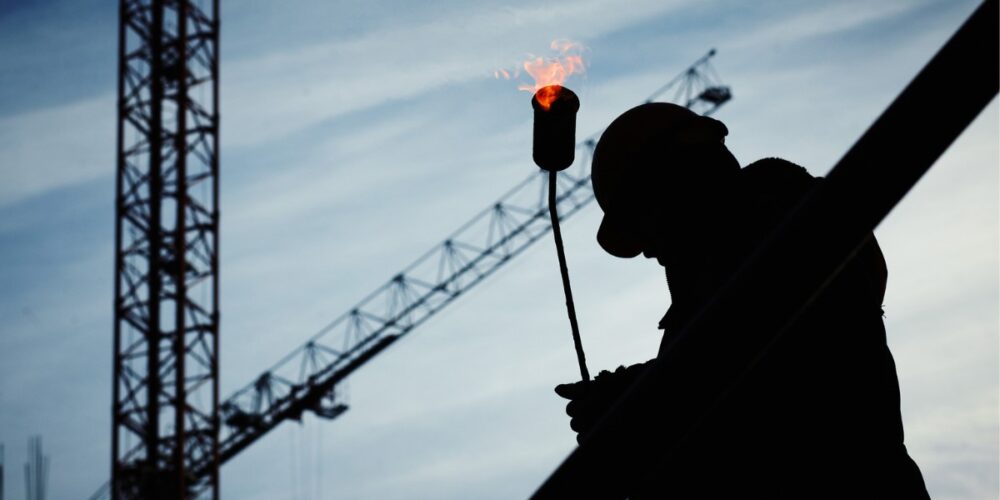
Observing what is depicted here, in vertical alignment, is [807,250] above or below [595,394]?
below

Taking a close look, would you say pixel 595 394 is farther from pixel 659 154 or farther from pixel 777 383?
pixel 659 154

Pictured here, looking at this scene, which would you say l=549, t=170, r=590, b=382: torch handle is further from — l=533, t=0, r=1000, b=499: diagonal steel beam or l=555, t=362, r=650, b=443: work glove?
l=533, t=0, r=1000, b=499: diagonal steel beam

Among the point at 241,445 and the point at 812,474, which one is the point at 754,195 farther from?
the point at 241,445

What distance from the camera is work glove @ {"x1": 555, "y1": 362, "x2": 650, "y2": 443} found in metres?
1.99

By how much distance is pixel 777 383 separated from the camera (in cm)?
185

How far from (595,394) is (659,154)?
739 millimetres

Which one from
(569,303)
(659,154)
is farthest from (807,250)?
(659,154)

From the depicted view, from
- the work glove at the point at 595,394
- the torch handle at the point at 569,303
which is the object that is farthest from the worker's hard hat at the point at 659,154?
the work glove at the point at 595,394

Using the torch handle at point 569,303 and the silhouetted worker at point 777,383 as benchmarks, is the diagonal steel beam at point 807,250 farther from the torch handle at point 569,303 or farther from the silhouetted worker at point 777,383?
the torch handle at point 569,303

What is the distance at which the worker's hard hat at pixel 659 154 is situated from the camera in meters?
2.44

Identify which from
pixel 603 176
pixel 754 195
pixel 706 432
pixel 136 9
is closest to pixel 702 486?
pixel 706 432

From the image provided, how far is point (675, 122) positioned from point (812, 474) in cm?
93

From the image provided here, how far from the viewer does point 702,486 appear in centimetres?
205

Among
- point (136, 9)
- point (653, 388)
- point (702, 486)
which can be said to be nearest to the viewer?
point (653, 388)
